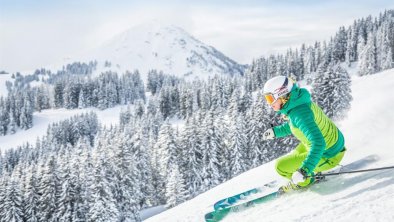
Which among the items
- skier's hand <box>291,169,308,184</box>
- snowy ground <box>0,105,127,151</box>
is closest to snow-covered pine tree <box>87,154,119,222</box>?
skier's hand <box>291,169,308,184</box>

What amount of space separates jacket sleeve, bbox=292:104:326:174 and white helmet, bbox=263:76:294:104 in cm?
59

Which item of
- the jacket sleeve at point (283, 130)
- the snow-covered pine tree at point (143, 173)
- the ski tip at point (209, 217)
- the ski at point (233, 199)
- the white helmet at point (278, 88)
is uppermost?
the white helmet at point (278, 88)

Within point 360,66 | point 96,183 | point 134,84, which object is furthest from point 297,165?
point 134,84

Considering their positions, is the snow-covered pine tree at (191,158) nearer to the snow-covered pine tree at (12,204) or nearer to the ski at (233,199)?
the snow-covered pine tree at (12,204)

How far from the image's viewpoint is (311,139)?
695cm

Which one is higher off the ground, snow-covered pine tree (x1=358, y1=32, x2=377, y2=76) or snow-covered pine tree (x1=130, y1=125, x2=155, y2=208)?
snow-covered pine tree (x1=358, y1=32, x2=377, y2=76)

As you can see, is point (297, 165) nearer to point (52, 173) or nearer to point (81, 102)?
point (52, 173)

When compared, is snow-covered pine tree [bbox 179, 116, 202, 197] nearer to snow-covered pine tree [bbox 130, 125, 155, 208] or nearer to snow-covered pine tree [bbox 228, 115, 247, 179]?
snow-covered pine tree [bbox 228, 115, 247, 179]

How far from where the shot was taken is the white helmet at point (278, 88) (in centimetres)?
746

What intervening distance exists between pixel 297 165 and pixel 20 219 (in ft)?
144

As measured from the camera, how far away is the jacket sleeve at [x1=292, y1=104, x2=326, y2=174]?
6.94 meters

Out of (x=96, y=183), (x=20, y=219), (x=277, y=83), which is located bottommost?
(x=20, y=219)

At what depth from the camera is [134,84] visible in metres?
184

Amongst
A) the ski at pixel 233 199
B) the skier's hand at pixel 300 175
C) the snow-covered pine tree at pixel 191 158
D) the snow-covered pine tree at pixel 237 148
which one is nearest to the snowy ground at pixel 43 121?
the snow-covered pine tree at pixel 191 158
